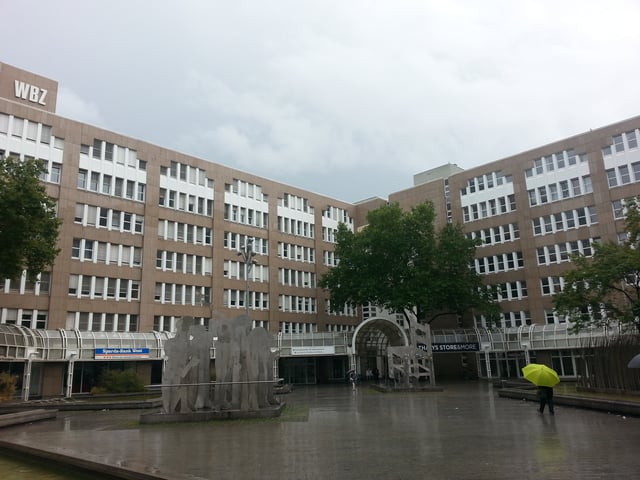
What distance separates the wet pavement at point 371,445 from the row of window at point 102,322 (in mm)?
28248

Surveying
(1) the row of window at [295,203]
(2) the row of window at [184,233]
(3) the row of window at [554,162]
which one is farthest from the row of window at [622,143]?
(2) the row of window at [184,233]

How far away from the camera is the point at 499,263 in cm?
6312

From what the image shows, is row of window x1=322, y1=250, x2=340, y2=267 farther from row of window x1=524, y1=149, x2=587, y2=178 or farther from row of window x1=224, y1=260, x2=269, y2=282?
row of window x1=524, y1=149, x2=587, y2=178

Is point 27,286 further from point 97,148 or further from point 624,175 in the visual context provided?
point 624,175

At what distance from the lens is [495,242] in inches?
2510

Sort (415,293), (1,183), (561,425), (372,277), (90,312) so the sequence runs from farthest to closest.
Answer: (372,277)
(415,293)
(90,312)
(1,183)
(561,425)

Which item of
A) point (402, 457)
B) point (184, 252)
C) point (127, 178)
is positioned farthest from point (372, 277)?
point (402, 457)

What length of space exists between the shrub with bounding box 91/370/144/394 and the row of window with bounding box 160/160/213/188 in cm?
2358

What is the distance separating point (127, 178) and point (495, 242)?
40963mm

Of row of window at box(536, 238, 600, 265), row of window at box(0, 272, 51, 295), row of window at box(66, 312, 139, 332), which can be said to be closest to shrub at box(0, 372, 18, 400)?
row of window at box(0, 272, 51, 295)

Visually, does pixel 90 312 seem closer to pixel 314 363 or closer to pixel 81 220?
pixel 81 220

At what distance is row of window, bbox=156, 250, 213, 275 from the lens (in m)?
55.8

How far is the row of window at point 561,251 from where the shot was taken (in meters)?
56.2

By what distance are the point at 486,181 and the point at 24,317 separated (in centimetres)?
5048
